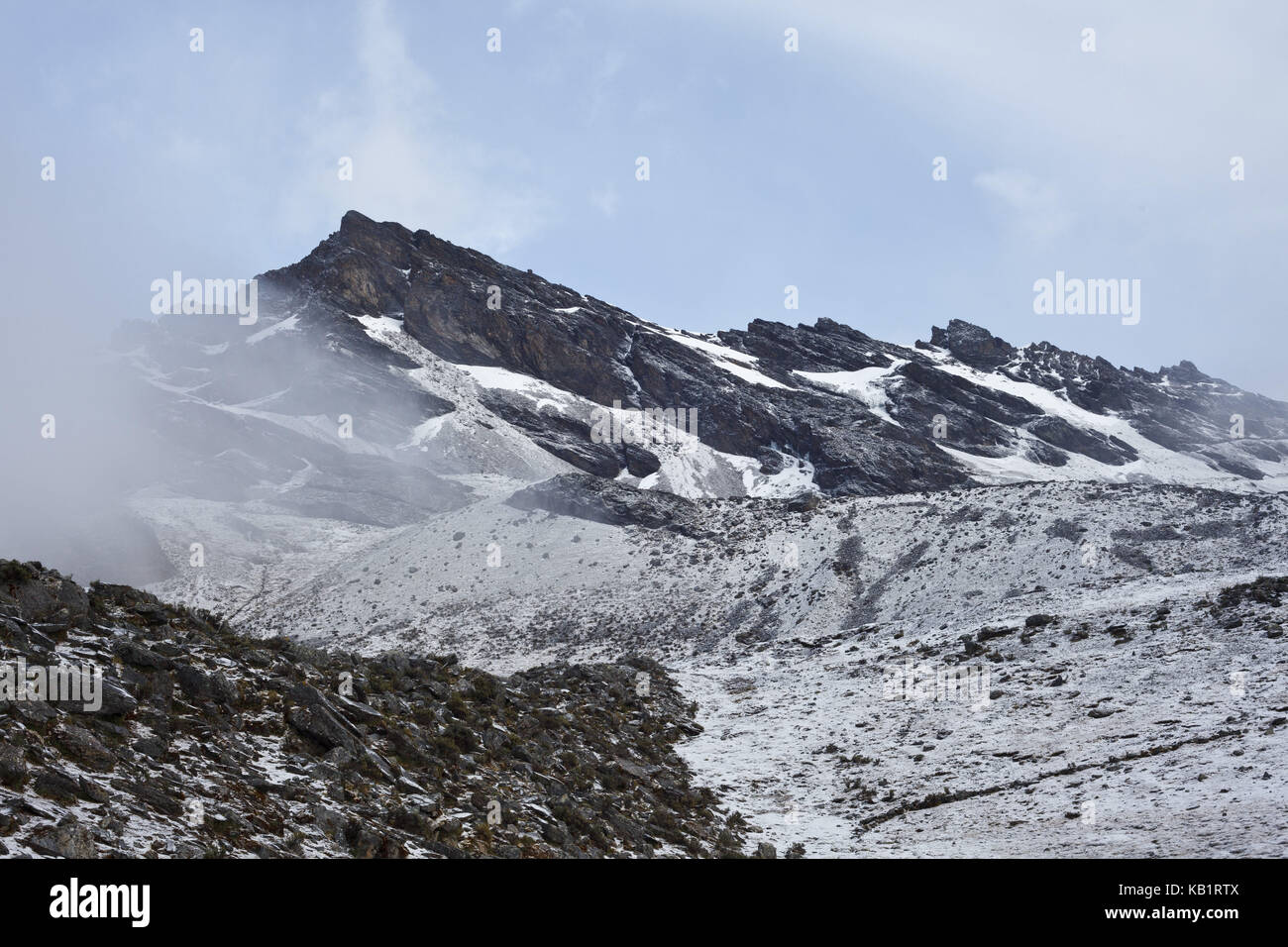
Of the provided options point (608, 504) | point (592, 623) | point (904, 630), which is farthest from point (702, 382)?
point (904, 630)

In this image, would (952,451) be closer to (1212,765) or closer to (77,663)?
(1212,765)

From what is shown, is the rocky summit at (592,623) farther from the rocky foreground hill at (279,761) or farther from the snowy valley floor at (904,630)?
the snowy valley floor at (904,630)

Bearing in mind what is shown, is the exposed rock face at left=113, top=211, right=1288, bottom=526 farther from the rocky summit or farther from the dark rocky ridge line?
the rocky summit

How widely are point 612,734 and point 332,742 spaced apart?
11.0 meters

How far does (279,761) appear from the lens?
1390 centimetres

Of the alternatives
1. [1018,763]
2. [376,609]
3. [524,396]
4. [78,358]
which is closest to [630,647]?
[376,609]

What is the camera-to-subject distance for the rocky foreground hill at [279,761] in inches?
420

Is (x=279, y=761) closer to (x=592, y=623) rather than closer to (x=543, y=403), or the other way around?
(x=592, y=623)

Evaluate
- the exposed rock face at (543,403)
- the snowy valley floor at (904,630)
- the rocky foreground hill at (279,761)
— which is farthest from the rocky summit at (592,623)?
the exposed rock face at (543,403)

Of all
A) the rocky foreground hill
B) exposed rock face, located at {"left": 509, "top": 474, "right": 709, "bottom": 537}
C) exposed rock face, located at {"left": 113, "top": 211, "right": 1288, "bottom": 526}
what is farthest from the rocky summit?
exposed rock face, located at {"left": 113, "top": 211, "right": 1288, "bottom": 526}
